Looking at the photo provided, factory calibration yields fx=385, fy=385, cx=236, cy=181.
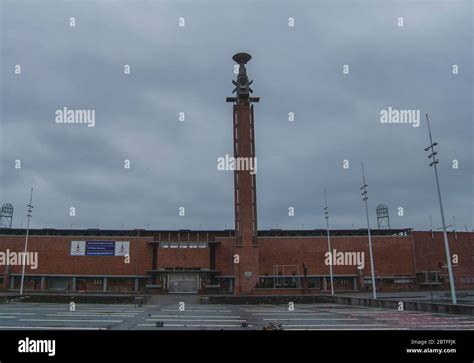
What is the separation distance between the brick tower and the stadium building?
0.50 metres

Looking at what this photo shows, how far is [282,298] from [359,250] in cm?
2536

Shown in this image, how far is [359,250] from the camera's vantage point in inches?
2544

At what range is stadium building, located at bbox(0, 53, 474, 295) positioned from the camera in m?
61.6

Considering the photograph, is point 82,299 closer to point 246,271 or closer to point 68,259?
point 246,271

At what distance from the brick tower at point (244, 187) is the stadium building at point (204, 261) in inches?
19.7

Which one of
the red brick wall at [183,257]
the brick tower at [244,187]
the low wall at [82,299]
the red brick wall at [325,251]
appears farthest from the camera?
the red brick wall at [325,251]

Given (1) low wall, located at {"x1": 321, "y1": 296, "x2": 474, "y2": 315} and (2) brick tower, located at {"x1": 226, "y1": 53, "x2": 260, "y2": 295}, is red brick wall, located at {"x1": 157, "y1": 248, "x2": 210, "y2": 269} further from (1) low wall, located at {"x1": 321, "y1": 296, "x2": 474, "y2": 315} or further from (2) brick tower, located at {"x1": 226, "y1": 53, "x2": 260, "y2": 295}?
(1) low wall, located at {"x1": 321, "y1": 296, "x2": 474, "y2": 315}

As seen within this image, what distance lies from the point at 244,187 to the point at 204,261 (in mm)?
15731

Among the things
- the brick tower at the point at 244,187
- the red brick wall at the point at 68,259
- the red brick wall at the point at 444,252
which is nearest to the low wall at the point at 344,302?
the brick tower at the point at 244,187

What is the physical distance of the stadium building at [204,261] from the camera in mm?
61625

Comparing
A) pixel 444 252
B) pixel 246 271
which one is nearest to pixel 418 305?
pixel 246 271

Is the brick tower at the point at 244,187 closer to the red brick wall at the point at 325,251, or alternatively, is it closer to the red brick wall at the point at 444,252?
Result: the red brick wall at the point at 325,251
